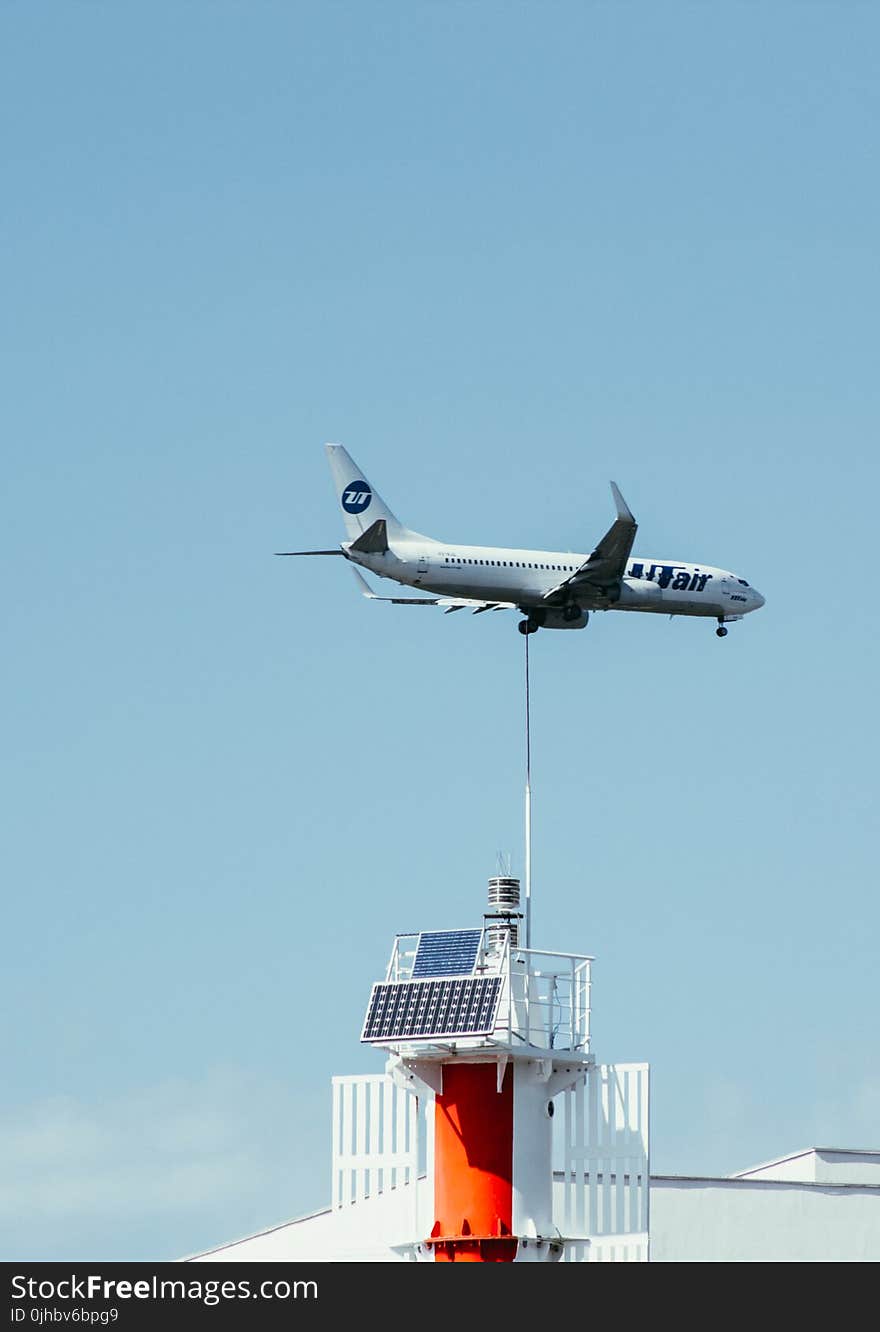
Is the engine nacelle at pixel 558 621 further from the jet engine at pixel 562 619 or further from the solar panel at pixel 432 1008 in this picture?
the solar panel at pixel 432 1008

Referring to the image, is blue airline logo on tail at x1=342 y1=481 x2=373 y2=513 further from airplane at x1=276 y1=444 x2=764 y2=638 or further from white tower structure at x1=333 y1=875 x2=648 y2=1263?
white tower structure at x1=333 y1=875 x2=648 y2=1263

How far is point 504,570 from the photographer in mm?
97875

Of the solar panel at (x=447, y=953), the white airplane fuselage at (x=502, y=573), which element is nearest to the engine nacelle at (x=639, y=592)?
the white airplane fuselage at (x=502, y=573)

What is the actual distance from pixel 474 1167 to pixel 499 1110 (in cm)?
140

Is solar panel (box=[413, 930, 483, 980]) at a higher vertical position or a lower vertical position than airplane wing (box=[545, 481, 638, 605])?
lower

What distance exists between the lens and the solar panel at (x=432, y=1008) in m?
72.0

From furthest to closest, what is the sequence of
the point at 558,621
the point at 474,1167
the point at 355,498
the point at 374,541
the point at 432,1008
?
the point at 355,498, the point at 558,621, the point at 374,541, the point at 432,1008, the point at 474,1167

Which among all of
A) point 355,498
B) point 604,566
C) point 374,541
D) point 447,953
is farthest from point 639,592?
point 447,953

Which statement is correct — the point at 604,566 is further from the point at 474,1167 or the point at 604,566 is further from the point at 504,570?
the point at 474,1167

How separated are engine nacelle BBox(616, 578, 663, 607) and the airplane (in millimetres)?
32

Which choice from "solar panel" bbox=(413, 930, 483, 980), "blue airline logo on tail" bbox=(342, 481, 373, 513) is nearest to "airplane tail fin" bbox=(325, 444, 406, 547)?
"blue airline logo on tail" bbox=(342, 481, 373, 513)

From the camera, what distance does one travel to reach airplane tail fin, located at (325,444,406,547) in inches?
3944
